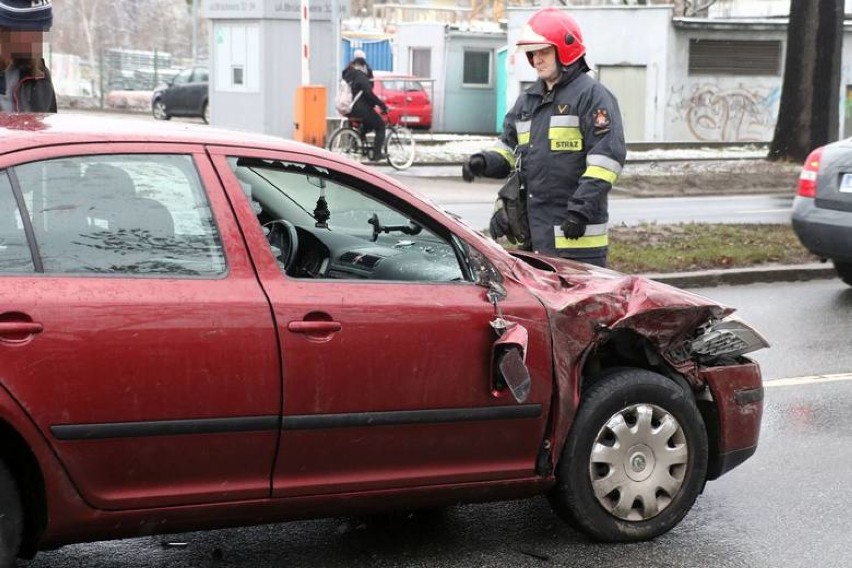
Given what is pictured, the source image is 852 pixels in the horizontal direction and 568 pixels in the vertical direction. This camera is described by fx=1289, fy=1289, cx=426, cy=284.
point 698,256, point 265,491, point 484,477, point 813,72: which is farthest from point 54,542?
point 813,72

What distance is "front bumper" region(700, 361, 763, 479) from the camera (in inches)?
187

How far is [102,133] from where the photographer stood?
3.90 metres

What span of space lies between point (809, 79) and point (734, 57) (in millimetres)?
10204

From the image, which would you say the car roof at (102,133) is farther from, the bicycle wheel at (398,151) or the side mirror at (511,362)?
the bicycle wheel at (398,151)

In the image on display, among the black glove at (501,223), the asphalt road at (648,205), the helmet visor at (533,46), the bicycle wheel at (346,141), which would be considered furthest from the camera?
the bicycle wheel at (346,141)

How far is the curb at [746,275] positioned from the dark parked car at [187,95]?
25655 millimetres

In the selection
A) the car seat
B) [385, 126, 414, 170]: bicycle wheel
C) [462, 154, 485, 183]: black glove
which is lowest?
[385, 126, 414, 170]: bicycle wheel

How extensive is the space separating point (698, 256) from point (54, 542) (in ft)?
25.5

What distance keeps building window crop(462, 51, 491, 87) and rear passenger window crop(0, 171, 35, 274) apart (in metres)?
31.6

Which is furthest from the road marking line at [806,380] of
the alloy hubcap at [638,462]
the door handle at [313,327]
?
the door handle at [313,327]

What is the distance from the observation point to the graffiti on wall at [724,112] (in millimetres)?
31656

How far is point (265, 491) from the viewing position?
3.95 meters

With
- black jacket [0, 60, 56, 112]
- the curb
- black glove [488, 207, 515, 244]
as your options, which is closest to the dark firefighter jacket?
black glove [488, 207, 515, 244]

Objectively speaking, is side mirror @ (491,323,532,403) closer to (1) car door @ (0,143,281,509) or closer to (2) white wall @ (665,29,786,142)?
(1) car door @ (0,143,281,509)
